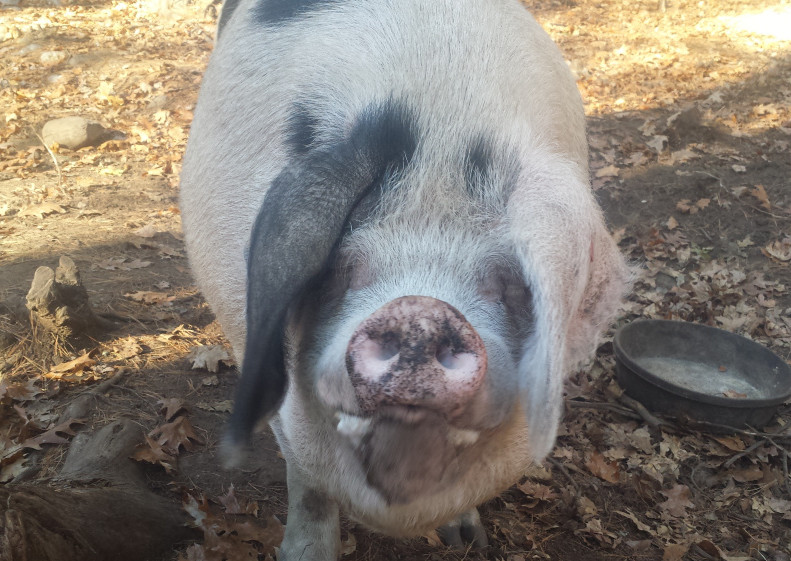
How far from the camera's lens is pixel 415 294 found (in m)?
1.80

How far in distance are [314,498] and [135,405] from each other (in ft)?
4.57

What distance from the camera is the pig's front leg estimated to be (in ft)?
9.60

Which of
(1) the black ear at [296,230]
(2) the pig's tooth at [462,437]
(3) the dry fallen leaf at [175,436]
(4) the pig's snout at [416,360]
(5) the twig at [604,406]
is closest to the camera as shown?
(4) the pig's snout at [416,360]

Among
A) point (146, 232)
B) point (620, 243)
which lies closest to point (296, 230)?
point (146, 232)

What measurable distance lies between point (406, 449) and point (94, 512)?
66.2 inches

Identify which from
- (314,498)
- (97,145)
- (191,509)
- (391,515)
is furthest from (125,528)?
(97,145)

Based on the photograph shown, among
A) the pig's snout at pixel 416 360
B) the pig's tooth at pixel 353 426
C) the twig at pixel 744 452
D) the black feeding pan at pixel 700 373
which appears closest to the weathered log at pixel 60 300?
the pig's tooth at pixel 353 426

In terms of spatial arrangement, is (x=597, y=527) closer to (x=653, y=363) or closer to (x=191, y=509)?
(x=653, y=363)

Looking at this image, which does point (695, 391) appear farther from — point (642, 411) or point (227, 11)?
point (227, 11)

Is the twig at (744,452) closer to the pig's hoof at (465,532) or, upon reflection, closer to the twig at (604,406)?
the twig at (604,406)

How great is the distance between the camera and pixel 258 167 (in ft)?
7.79

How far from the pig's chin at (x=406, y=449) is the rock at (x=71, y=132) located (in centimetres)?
689

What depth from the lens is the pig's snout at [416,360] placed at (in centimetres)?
153

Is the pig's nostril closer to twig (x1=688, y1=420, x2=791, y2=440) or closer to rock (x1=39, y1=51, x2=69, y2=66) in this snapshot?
twig (x1=688, y1=420, x2=791, y2=440)
